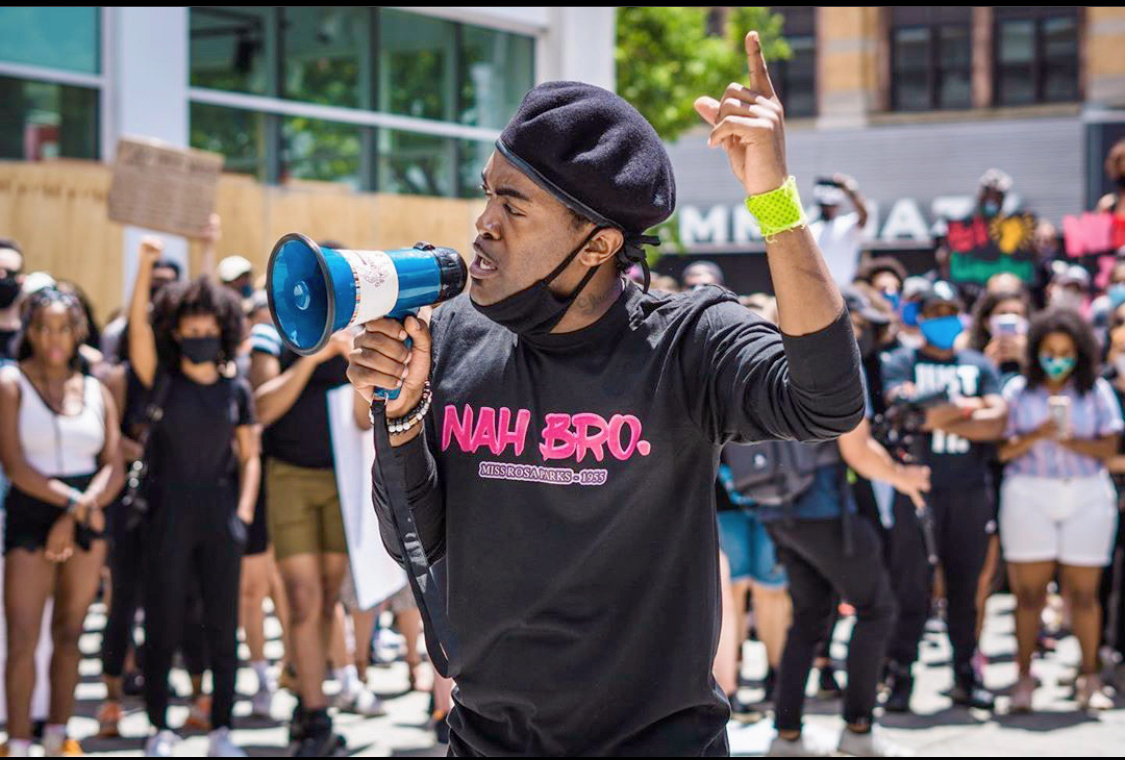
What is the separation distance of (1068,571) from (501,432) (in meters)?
6.17

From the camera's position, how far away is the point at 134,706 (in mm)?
8195

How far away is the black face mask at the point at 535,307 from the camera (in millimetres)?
2742

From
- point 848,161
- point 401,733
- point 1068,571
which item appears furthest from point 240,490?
point 848,161

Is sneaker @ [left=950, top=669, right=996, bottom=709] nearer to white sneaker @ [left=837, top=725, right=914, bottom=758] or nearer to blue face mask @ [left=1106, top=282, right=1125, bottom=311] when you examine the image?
white sneaker @ [left=837, top=725, right=914, bottom=758]

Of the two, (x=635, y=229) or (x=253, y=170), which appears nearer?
(x=635, y=229)

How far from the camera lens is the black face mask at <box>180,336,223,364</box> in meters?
6.79

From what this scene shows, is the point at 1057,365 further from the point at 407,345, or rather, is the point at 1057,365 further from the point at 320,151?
the point at 320,151

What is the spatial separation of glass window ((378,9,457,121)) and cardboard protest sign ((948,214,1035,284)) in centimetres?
491

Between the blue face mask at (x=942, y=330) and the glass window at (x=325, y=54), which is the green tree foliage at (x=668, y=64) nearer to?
the glass window at (x=325, y=54)

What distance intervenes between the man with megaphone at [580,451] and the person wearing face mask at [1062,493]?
5863 mm

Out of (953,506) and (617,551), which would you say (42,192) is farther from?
(617,551)

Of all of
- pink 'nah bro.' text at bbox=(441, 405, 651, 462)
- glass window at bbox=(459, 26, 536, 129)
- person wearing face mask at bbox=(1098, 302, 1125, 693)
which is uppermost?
glass window at bbox=(459, 26, 536, 129)

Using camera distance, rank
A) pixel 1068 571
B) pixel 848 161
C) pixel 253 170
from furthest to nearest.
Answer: pixel 848 161, pixel 253 170, pixel 1068 571

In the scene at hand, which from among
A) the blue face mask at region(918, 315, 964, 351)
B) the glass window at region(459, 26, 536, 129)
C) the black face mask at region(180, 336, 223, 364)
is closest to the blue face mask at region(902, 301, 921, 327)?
the blue face mask at region(918, 315, 964, 351)
